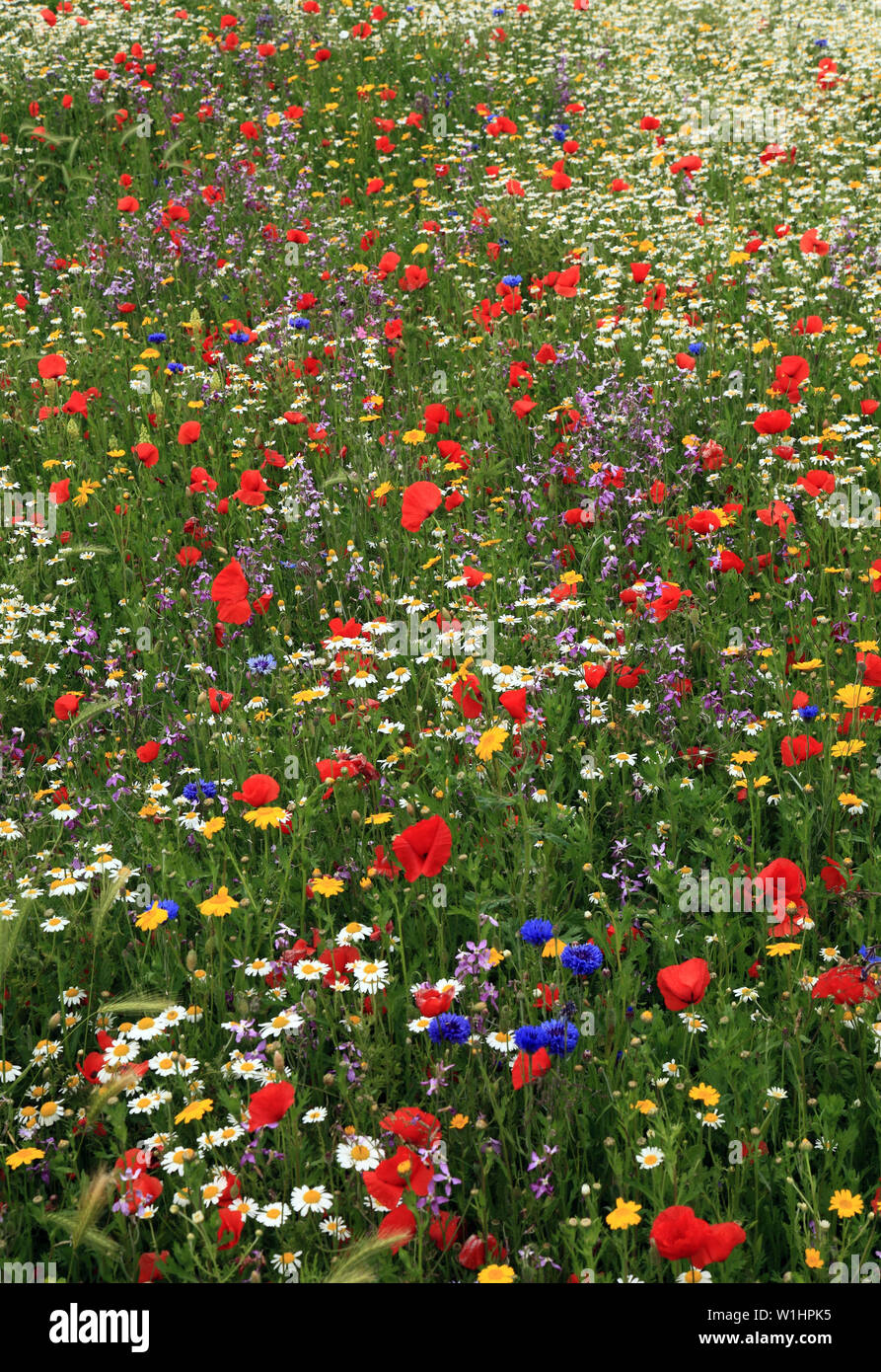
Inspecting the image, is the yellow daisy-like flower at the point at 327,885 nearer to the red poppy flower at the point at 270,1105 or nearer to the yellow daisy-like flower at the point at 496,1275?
the red poppy flower at the point at 270,1105

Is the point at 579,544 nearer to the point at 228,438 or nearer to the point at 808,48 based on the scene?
the point at 228,438

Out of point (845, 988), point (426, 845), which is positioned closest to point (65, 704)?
point (426, 845)

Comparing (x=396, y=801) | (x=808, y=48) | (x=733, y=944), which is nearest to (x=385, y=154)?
(x=808, y=48)

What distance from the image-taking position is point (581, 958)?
2.39 metres

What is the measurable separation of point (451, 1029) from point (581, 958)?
13.2 inches

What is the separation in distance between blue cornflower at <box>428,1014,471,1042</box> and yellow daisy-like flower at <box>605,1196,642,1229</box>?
403 mm

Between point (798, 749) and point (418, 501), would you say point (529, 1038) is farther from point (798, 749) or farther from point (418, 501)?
point (418, 501)

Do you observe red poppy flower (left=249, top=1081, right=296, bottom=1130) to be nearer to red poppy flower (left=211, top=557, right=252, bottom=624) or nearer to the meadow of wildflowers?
the meadow of wildflowers

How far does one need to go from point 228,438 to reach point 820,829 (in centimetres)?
350

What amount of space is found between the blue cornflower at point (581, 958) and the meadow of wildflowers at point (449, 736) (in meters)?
0.05

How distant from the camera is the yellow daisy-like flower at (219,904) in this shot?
2.61 metres

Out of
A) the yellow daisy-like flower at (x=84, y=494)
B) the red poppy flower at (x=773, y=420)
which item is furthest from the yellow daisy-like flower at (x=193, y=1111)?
the yellow daisy-like flower at (x=84, y=494)

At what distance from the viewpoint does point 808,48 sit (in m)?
10.3

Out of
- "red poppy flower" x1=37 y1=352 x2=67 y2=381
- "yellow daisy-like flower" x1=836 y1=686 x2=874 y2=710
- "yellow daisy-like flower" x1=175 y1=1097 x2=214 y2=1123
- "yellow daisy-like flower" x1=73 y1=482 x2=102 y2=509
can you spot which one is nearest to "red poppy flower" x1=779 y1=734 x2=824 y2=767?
"yellow daisy-like flower" x1=836 y1=686 x2=874 y2=710
